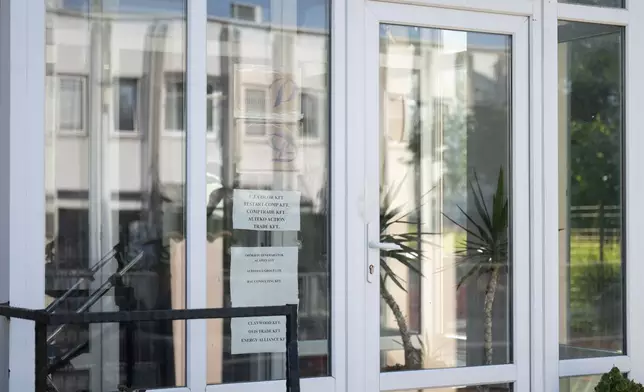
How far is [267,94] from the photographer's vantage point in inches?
169

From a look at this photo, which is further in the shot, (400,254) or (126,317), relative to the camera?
(400,254)

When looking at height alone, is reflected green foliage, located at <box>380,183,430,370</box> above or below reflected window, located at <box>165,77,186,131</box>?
below

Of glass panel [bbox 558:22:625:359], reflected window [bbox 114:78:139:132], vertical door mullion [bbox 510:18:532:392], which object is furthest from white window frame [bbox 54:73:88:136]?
glass panel [bbox 558:22:625:359]

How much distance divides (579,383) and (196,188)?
7.32 feet

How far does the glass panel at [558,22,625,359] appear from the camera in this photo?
4867 mm

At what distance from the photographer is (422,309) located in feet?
15.0

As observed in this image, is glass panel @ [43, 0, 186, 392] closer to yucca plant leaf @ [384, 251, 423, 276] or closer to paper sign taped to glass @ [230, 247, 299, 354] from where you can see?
paper sign taped to glass @ [230, 247, 299, 354]

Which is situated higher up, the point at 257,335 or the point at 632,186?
the point at 632,186

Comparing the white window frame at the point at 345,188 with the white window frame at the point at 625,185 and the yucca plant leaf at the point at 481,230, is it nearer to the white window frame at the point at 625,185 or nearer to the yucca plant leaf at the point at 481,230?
the white window frame at the point at 625,185

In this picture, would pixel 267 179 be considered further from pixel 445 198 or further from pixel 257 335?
pixel 445 198

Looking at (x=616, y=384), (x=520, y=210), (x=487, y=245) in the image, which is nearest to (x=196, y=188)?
(x=487, y=245)

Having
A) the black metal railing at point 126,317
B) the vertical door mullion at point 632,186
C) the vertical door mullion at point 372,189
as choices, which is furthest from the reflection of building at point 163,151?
the vertical door mullion at point 632,186

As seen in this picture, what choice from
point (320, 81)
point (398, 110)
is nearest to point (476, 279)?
point (398, 110)

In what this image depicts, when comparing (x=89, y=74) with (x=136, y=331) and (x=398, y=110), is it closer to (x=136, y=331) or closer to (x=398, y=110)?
(x=136, y=331)
